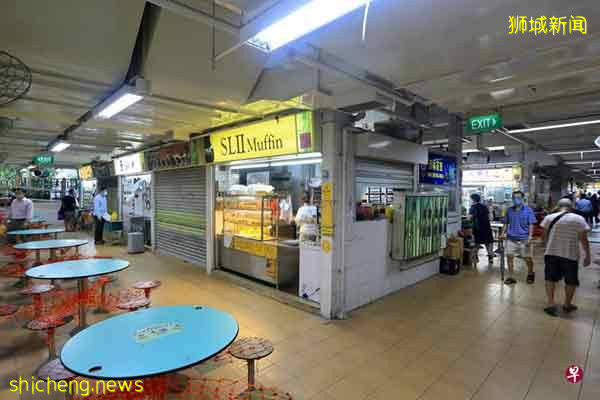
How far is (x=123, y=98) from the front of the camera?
3703mm

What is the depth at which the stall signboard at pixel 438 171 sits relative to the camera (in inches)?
245

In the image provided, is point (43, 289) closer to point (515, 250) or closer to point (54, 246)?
point (54, 246)

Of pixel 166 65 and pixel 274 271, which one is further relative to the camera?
pixel 274 271

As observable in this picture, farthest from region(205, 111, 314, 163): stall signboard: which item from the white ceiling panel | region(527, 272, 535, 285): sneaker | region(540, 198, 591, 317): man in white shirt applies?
region(527, 272, 535, 285): sneaker

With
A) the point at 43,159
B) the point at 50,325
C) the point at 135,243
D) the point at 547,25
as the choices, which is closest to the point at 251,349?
the point at 50,325

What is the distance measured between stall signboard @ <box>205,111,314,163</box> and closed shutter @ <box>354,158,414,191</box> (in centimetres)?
96

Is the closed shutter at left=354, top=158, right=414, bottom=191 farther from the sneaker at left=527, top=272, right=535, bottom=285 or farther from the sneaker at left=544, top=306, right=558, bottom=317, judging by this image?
the sneaker at left=527, top=272, right=535, bottom=285

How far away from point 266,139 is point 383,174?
2.15 meters

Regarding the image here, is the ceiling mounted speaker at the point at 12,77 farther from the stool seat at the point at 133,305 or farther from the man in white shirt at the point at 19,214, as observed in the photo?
the man in white shirt at the point at 19,214

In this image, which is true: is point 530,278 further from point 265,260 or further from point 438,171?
point 265,260

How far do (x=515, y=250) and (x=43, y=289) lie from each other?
8051 millimetres

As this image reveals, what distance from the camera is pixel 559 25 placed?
2.50m

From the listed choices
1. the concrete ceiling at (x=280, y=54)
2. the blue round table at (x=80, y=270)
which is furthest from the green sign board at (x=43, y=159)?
the blue round table at (x=80, y=270)

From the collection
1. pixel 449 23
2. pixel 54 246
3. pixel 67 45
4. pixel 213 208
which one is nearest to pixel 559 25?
pixel 449 23
